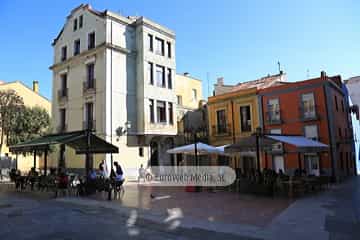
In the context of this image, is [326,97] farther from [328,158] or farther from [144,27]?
[144,27]

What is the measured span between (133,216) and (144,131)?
13961mm

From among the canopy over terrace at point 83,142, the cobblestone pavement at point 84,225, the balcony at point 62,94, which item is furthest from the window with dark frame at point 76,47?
the cobblestone pavement at point 84,225

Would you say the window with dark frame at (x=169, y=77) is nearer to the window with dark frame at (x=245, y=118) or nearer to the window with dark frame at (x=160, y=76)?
the window with dark frame at (x=160, y=76)

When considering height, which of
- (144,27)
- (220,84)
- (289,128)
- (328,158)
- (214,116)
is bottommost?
(328,158)

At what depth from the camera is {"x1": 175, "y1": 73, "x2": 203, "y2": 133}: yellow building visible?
96.0 feet

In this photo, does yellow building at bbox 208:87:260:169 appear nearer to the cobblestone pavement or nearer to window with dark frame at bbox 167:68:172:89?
window with dark frame at bbox 167:68:172:89

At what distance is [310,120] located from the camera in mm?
19531

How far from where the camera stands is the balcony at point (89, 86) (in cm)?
2191

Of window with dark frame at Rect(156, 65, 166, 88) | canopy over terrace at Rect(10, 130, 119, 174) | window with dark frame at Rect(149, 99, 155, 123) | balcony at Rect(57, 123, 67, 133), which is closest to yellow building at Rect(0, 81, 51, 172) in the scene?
balcony at Rect(57, 123, 67, 133)

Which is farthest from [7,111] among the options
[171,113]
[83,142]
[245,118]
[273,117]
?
[273,117]

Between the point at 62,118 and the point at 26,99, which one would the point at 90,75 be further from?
the point at 26,99

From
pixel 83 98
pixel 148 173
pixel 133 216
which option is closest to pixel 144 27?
pixel 83 98

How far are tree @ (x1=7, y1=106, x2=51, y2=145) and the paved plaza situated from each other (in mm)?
11410

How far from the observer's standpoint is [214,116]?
25.2m
